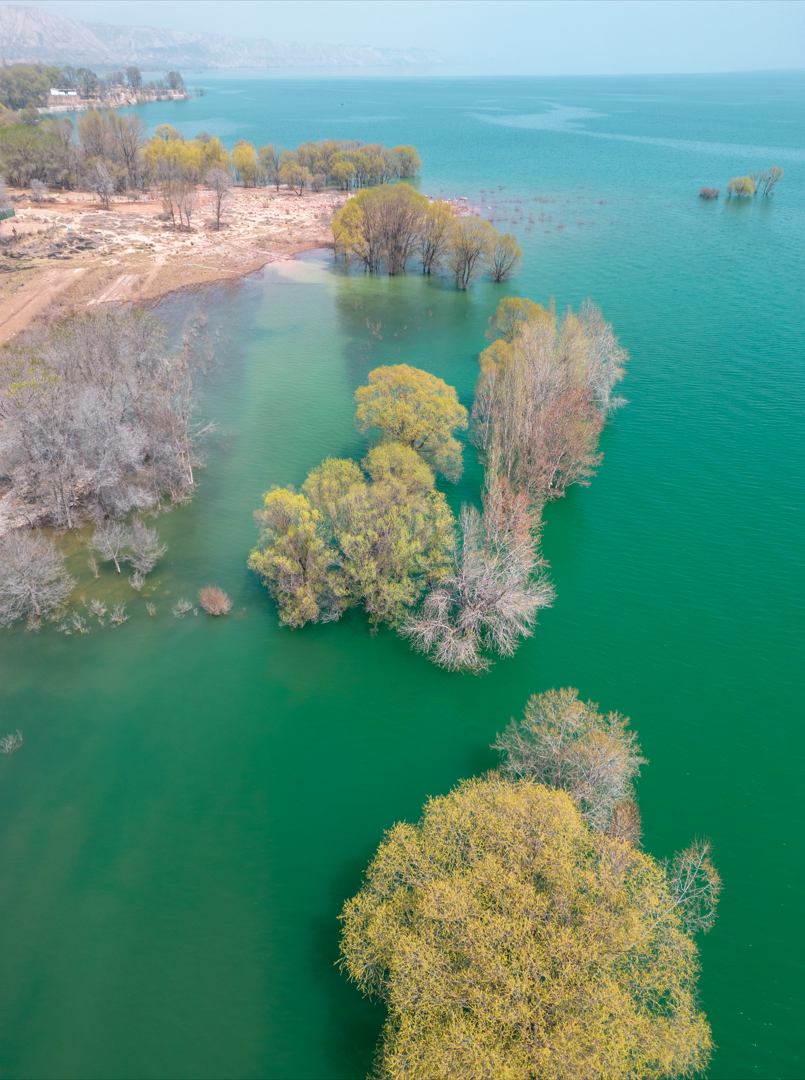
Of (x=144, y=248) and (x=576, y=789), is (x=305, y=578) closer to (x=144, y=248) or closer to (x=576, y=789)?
(x=576, y=789)

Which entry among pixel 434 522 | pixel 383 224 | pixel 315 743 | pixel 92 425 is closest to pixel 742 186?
pixel 383 224

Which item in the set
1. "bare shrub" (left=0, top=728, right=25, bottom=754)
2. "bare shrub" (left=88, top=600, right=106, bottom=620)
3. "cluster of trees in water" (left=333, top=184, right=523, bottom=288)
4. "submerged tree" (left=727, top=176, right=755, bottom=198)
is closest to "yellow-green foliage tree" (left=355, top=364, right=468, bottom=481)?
"bare shrub" (left=88, top=600, right=106, bottom=620)

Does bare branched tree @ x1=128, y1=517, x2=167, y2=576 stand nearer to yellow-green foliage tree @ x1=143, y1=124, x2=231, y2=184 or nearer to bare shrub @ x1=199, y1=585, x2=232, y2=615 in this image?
bare shrub @ x1=199, y1=585, x2=232, y2=615

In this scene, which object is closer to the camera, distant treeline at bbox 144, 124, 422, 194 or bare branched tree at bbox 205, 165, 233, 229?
bare branched tree at bbox 205, 165, 233, 229

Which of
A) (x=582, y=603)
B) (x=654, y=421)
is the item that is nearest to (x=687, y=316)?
(x=654, y=421)

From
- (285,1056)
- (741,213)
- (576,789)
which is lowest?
(285,1056)
